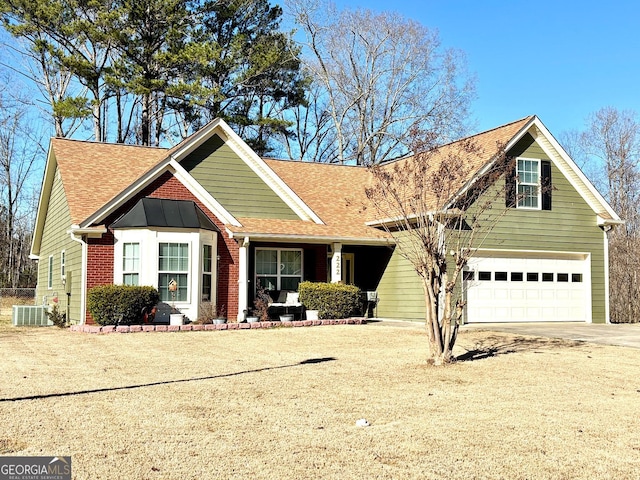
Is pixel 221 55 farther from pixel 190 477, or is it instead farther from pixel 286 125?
pixel 190 477

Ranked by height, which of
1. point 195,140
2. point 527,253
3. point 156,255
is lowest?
point 156,255

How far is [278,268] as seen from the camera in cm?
2186

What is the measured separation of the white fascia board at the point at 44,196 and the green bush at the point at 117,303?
7.31 m

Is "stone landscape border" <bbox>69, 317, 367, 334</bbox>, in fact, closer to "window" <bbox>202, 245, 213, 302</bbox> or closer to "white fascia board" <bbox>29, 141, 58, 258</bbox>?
"window" <bbox>202, 245, 213, 302</bbox>

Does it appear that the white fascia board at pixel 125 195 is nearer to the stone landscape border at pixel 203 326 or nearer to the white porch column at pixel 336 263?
the stone landscape border at pixel 203 326

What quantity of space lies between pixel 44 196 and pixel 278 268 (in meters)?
9.67

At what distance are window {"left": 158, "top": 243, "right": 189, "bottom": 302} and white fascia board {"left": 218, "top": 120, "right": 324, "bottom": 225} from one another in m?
4.16

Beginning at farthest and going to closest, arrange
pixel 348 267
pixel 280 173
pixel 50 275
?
1. pixel 280 173
2. pixel 50 275
3. pixel 348 267

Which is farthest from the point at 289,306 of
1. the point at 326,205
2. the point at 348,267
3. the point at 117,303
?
the point at 117,303

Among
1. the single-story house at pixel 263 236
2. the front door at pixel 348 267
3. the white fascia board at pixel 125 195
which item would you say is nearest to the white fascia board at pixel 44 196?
the single-story house at pixel 263 236

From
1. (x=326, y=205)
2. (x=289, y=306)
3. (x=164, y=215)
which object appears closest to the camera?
(x=164, y=215)

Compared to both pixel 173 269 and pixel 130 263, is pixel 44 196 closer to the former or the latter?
pixel 130 263

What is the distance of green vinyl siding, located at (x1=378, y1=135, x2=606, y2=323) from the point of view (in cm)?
2084

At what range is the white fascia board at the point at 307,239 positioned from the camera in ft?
65.4
